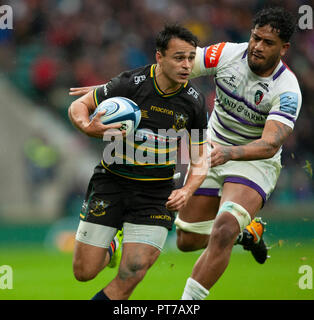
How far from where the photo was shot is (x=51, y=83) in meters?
12.5

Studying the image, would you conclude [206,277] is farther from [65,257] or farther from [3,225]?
[3,225]

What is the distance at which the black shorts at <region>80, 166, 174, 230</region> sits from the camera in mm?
5277

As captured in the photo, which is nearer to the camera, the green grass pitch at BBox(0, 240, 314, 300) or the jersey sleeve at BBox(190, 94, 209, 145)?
the jersey sleeve at BBox(190, 94, 209, 145)

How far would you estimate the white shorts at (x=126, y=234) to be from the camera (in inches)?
203

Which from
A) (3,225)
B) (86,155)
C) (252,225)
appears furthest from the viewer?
(86,155)

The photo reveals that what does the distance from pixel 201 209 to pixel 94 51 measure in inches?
283

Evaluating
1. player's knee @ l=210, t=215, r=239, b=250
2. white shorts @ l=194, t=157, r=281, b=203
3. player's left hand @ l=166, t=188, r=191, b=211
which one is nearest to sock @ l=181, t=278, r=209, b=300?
player's knee @ l=210, t=215, r=239, b=250

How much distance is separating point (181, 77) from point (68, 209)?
285 inches

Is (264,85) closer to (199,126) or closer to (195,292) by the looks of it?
(199,126)

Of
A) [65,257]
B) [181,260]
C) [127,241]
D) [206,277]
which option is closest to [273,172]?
[206,277]

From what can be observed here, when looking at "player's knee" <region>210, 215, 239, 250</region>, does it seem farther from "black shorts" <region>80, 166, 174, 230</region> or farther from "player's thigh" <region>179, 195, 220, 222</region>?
"player's thigh" <region>179, 195, 220, 222</region>

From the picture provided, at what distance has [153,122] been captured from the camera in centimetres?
528

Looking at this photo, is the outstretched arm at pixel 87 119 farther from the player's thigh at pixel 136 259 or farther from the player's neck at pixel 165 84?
the player's thigh at pixel 136 259

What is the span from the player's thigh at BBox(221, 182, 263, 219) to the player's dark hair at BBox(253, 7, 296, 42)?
135 cm
